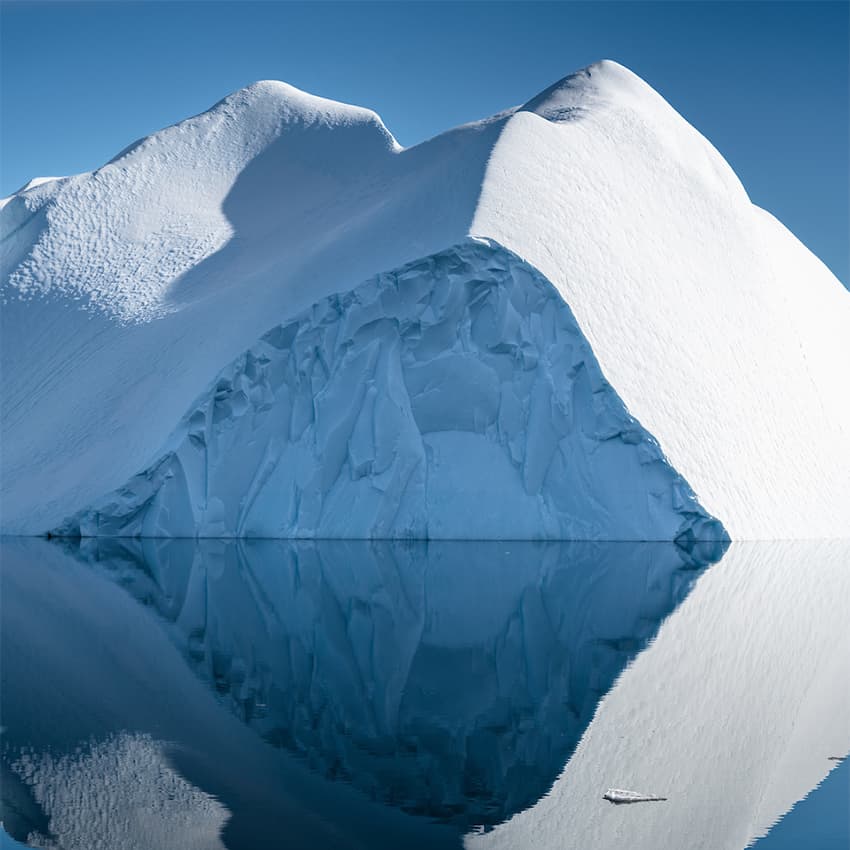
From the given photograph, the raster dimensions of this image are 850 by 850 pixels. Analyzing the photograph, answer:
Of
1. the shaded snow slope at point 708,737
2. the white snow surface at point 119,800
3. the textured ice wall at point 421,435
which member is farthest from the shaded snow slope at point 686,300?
the white snow surface at point 119,800

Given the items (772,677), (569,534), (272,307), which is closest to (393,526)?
(569,534)

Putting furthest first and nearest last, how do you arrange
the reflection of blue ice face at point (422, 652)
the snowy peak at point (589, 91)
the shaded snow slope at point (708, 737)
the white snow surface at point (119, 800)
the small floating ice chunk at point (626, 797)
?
the snowy peak at point (589, 91) < the reflection of blue ice face at point (422, 652) < the small floating ice chunk at point (626, 797) < the shaded snow slope at point (708, 737) < the white snow surface at point (119, 800)

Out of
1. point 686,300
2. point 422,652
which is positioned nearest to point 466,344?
point 686,300

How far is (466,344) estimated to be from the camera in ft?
87.1

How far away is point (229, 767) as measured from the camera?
292 inches

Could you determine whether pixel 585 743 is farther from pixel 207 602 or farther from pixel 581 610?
pixel 207 602

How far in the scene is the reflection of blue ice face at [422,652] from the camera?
24.7ft

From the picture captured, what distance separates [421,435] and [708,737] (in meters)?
17.8

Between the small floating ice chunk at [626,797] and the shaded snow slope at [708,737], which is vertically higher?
the shaded snow slope at [708,737]

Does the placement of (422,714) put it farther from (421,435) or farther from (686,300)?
(686,300)

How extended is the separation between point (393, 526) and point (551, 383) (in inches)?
171

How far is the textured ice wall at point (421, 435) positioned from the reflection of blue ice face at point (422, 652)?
152 inches

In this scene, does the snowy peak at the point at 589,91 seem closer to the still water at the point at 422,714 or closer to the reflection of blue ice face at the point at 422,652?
the reflection of blue ice face at the point at 422,652

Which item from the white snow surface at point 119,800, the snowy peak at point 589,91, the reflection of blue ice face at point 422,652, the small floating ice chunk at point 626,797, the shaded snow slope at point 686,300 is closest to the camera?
the white snow surface at point 119,800
